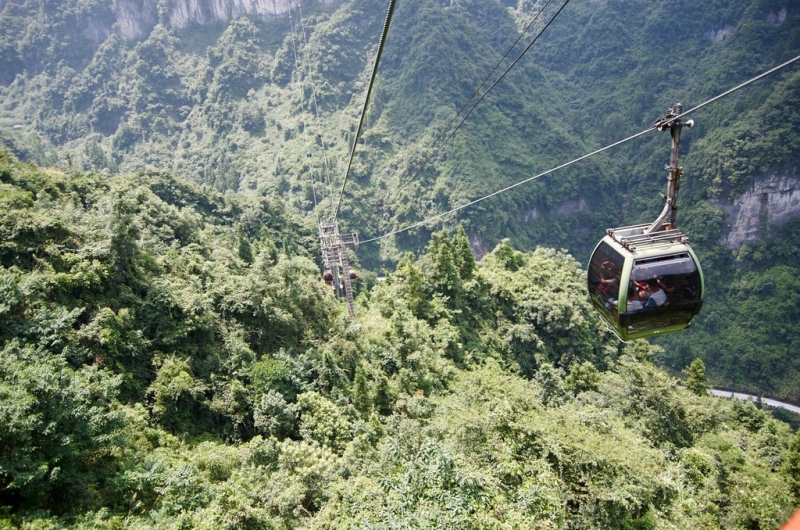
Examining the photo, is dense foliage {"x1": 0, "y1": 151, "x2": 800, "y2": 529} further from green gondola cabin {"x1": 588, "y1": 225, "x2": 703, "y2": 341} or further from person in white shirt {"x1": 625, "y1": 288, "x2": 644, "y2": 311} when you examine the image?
person in white shirt {"x1": 625, "y1": 288, "x2": 644, "y2": 311}

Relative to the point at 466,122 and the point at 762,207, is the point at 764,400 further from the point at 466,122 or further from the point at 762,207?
the point at 466,122

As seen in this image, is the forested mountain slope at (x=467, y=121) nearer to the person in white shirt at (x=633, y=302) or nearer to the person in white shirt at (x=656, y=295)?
the person in white shirt at (x=633, y=302)

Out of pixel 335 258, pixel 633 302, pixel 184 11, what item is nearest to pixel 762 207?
pixel 335 258

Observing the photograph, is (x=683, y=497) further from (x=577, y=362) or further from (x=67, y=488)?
(x=67, y=488)

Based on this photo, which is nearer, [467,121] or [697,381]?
[697,381]

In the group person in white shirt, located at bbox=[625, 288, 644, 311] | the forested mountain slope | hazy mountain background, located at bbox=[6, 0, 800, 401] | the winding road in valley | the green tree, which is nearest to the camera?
person in white shirt, located at bbox=[625, 288, 644, 311]

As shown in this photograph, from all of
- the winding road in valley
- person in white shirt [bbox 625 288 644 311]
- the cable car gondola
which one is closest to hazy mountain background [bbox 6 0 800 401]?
the winding road in valley

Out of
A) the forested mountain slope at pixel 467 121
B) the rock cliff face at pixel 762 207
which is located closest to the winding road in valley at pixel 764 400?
the forested mountain slope at pixel 467 121
